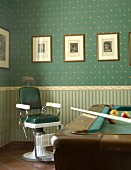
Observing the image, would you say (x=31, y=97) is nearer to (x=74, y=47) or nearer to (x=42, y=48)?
(x=42, y=48)

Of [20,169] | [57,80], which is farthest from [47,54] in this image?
[20,169]

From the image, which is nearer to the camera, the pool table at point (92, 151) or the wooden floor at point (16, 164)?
the pool table at point (92, 151)

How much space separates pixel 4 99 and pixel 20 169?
4.85 ft

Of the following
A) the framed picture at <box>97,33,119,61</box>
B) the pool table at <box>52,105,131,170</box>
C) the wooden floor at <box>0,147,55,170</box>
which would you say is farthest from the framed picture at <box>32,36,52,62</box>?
the pool table at <box>52,105,131,170</box>

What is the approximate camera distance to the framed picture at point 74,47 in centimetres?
469

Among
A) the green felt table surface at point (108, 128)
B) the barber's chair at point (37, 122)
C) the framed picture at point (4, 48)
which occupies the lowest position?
the barber's chair at point (37, 122)

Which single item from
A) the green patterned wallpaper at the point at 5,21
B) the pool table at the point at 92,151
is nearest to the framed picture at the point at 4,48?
the green patterned wallpaper at the point at 5,21

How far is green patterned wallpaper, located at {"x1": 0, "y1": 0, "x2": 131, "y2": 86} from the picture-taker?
A: 15.1 ft

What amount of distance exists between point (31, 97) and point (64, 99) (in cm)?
68

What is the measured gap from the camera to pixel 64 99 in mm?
4707

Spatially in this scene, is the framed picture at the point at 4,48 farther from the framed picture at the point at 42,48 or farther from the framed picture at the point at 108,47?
the framed picture at the point at 108,47

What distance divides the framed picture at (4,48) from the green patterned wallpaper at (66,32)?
0.16m

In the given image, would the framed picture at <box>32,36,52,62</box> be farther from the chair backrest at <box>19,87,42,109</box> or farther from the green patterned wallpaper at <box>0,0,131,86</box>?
the chair backrest at <box>19,87,42,109</box>

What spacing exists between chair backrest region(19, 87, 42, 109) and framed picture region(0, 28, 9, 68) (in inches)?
24.7
